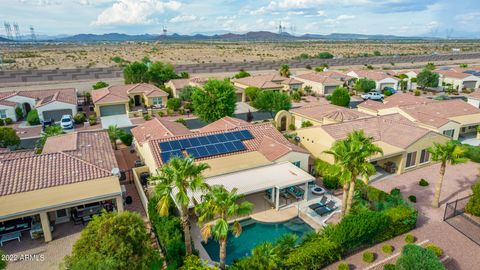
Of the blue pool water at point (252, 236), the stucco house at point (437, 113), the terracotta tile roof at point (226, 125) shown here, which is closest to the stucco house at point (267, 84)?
the stucco house at point (437, 113)

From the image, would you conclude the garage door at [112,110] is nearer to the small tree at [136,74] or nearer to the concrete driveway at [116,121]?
the concrete driveway at [116,121]

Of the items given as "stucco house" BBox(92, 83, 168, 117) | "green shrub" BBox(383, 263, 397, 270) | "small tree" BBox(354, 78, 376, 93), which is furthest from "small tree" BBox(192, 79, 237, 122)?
"small tree" BBox(354, 78, 376, 93)

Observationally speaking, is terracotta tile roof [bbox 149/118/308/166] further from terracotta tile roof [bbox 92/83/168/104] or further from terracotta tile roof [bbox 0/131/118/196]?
terracotta tile roof [bbox 92/83/168/104]

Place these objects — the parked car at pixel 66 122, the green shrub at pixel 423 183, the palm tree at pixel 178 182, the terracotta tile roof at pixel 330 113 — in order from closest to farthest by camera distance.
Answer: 1. the palm tree at pixel 178 182
2. the green shrub at pixel 423 183
3. the terracotta tile roof at pixel 330 113
4. the parked car at pixel 66 122

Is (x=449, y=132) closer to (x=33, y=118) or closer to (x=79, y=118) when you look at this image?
(x=79, y=118)

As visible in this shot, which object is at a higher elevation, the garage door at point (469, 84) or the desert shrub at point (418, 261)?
the garage door at point (469, 84)

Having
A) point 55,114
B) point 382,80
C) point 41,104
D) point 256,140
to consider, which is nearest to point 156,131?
point 256,140
